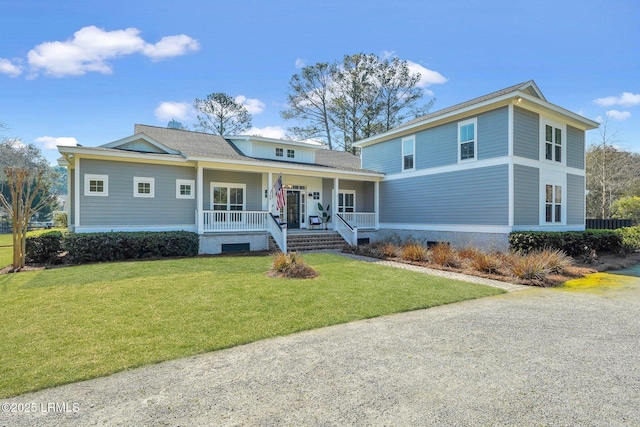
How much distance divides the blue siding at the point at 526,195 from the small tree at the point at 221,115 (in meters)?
26.7

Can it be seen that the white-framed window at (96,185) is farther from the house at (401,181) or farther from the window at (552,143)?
the window at (552,143)

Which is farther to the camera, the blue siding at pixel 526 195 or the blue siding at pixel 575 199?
the blue siding at pixel 575 199

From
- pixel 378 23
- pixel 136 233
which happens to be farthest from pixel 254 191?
pixel 378 23

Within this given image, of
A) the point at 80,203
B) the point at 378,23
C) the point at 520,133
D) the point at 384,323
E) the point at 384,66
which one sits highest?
the point at 384,66

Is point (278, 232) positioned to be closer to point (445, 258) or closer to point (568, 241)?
point (445, 258)

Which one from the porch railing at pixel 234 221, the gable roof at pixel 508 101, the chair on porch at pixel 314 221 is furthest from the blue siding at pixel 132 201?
the gable roof at pixel 508 101

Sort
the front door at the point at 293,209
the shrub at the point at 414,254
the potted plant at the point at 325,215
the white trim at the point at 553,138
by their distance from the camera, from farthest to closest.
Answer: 1. the potted plant at the point at 325,215
2. the front door at the point at 293,209
3. the white trim at the point at 553,138
4. the shrub at the point at 414,254

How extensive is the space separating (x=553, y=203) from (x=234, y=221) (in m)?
13.1

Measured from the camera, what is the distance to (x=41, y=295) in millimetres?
6086

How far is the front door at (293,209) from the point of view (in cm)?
1667

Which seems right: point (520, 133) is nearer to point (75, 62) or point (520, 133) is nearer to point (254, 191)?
point (254, 191)

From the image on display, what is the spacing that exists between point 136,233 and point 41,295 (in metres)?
5.43

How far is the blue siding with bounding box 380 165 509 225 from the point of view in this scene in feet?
39.3

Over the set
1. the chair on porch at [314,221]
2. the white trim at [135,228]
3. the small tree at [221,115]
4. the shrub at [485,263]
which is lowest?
the shrub at [485,263]
